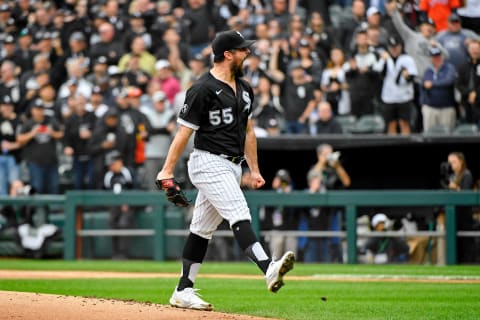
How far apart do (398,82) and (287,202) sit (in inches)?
91.9

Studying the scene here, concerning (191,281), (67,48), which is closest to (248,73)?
(67,48)

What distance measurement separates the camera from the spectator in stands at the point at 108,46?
19.0 meters

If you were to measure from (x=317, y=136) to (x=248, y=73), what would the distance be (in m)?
2.21

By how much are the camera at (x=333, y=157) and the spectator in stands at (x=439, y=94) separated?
1.28 metres

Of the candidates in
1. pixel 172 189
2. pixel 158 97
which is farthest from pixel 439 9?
pixel 172 189

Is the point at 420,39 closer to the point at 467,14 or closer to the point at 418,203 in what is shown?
the point at 467,14

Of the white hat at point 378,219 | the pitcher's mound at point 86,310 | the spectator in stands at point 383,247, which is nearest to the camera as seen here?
the pitcher's mound at point 86,310

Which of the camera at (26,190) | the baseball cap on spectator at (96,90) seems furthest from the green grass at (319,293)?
the baseball cap on spectator at (96,90)

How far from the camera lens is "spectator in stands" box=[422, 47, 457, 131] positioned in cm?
1488

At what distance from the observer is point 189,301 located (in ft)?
25.2

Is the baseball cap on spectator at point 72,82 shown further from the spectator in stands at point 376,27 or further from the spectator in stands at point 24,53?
the spectator in stands at point 376,27

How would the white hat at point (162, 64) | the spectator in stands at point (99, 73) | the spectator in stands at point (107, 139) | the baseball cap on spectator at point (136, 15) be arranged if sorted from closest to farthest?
the spectator in stands at point (107, 139)
the white hat at point (162, 64)
the spectator in stands at point (99, 73)
the baseball cap on spectator at point (136, 15)

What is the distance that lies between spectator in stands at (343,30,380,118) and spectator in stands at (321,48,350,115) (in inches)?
6.3

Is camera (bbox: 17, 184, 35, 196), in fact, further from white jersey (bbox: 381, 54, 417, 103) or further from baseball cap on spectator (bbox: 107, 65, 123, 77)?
white jersey (bbox: 381, 54, 417, 103)
